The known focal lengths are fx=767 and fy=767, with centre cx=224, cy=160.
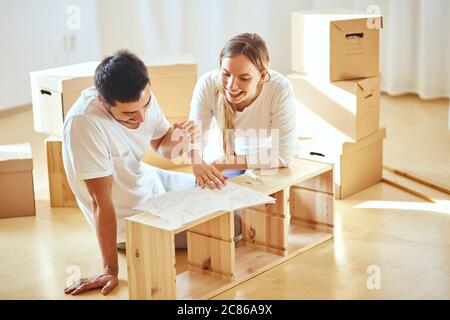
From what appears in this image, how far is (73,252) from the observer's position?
8.82 feet

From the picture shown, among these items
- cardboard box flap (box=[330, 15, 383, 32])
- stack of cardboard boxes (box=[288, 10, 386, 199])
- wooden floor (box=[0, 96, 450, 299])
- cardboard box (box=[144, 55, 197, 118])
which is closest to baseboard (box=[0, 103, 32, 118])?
wooden floor (box=[0, 96, 450, 299])

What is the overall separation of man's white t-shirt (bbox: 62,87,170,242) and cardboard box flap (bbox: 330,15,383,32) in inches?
36.9

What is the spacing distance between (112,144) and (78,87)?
31.5 inches

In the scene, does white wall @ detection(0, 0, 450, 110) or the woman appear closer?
the woman

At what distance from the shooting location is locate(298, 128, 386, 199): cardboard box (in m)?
3.12

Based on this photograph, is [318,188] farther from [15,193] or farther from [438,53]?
[438,53]

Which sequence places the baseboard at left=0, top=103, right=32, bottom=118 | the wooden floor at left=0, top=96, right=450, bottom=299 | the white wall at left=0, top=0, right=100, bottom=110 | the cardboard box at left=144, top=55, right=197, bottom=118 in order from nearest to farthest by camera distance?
the wooden floor at left=0, top=96, right=450, bottom=299 → the cardboard box at left=144, top=55, right=197, bottom=118 → the white wall at left=0, top=0, right=100, bottom=110 → the baseboard at left=0, top=103, right=32, bottom=118

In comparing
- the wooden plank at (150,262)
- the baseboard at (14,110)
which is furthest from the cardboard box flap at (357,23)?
the baseboard at (14,110)

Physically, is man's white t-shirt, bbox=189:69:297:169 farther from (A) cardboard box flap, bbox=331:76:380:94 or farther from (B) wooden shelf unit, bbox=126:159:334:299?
(A) cardboard box flap, bbox=331:76:380:94

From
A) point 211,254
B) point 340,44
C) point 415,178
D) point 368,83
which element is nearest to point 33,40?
point 340,44

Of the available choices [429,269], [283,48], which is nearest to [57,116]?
[429,269]

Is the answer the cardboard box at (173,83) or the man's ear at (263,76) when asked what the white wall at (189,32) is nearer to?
the cardboard box at (173,83)

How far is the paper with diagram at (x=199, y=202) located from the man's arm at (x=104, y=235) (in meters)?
0.12

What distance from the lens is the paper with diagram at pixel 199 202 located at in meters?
2.17
